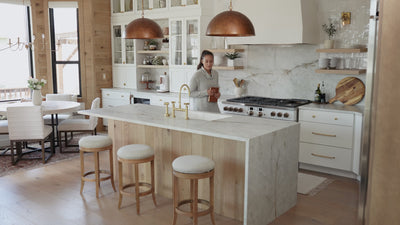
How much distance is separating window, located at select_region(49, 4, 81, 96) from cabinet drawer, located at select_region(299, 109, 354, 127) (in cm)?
470

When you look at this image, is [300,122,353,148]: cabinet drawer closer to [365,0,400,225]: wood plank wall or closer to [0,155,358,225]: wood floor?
[0,155,358,225]: wood floor

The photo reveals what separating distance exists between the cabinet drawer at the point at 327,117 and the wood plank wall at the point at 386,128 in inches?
127

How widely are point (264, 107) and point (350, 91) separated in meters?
1.16

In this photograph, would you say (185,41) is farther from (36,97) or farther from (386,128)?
(386,128)

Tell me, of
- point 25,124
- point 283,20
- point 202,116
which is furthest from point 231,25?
point 25,124

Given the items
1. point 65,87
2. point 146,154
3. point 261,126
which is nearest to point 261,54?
point 261,126

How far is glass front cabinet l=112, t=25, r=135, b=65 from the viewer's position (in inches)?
279

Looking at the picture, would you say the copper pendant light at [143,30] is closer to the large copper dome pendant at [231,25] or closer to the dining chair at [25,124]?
the large copper dome pendant at [231,25]

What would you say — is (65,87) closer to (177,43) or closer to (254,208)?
(177,43)

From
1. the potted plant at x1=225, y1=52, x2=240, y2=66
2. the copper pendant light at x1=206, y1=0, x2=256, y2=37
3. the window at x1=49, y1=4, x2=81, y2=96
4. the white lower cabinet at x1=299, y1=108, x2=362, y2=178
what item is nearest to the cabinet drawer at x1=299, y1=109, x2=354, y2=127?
the white lower cabinet at x1=299, y1=108, x2=362, y2=178

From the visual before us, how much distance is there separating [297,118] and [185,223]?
2262 millimetres

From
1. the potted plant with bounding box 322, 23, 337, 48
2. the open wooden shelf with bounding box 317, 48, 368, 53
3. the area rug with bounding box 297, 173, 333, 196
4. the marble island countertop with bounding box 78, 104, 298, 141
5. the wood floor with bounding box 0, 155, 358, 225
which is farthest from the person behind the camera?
the potted plant with bounding box 322, 23, 337, 48

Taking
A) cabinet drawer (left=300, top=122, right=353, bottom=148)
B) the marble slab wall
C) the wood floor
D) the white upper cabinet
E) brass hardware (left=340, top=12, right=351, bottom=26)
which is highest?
the white upper cabinet

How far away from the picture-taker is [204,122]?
139 inches
